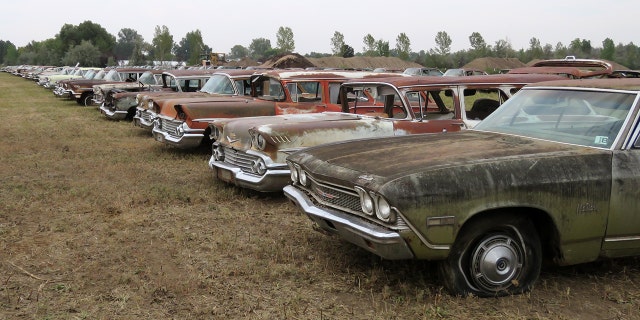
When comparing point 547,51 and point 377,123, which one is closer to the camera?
point 377,123

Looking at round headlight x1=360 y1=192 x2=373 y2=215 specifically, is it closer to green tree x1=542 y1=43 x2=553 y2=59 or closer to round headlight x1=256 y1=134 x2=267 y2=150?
round headlight x1=256 y1=134 x2=267 y2=150

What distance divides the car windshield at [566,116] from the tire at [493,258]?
0.90 metres

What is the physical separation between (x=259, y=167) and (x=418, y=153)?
284 centimetres

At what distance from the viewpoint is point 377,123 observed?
6789mm

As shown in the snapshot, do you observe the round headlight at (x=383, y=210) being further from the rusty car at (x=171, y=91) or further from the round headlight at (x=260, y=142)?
the rusty car at (x=171, y=91)

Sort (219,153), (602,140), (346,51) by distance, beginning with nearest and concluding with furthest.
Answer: (602,140)
(219,153)
(346,51)

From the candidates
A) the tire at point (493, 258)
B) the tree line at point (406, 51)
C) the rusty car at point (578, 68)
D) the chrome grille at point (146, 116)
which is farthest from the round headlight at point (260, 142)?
the tree line at point (406, 51)

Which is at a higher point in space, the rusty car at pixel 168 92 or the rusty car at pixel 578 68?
the rusty car at pixel 578 68

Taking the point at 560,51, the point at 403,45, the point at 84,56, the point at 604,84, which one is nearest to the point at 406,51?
the point at 403,45

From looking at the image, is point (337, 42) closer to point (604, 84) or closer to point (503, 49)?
Answer: point (503, 49)

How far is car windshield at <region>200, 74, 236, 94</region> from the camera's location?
11430mm

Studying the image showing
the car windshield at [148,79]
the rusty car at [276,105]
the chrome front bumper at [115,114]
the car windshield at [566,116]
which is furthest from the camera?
the car windshield at [148,79]

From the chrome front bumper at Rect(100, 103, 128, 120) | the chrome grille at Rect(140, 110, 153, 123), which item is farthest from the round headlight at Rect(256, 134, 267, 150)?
the chrome front bumper at Rect(100, 103, 128, 120)

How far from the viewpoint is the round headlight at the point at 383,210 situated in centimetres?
371
